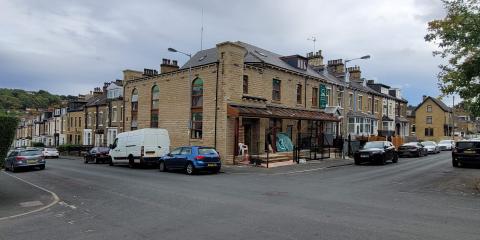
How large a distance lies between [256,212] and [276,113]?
18135 millimetres

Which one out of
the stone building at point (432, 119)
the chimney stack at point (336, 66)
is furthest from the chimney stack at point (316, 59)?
the stone building at point (432, 119)

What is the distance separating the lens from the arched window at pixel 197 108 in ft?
90.7

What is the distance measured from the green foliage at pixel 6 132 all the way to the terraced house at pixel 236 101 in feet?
47.8

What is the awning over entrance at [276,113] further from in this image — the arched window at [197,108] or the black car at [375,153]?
the black car at [375,153]

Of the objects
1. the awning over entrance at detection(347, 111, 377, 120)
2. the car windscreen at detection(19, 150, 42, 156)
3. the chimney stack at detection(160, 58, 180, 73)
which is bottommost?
the car windscreen at detection(19, 150, 42, 156)

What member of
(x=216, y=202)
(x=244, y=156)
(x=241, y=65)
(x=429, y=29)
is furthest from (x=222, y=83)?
(x=216, y=202)

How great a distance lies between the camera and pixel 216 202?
1070 cm

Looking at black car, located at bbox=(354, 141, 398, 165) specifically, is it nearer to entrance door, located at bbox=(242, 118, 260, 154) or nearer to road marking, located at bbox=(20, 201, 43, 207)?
entrance door, located at bbox=(242, 118, 260, 154)

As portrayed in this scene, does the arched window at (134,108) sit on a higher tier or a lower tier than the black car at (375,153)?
higher

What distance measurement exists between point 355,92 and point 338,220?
34096 millimetres

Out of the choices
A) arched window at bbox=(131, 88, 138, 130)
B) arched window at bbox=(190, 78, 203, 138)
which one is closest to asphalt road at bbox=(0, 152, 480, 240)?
arched window at bbox=(190, 78, 203, 138)

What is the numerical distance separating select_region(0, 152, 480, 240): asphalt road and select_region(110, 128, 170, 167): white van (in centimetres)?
899

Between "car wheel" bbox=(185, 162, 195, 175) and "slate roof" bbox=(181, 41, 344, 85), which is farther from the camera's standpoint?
"slate roof" bbox=(181, 41, 344, 85)

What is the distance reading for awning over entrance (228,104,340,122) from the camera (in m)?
24.9
